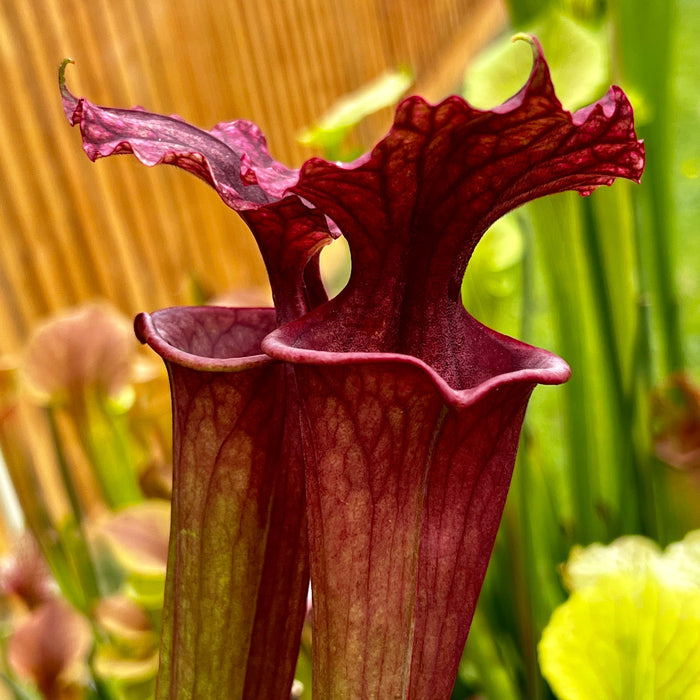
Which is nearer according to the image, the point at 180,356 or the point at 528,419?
the point at 180,356

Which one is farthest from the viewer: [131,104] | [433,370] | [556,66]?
[131,104]

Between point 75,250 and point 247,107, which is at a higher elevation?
point 247,107

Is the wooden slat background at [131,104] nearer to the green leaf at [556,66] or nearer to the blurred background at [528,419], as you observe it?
the blurred background at [528,419]

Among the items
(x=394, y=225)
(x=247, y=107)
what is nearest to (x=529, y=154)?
(x=394, y=225)

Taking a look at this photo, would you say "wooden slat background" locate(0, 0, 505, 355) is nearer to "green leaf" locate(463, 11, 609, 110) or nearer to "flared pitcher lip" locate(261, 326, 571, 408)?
"green leaf" locate(463, 11, 609, 110)

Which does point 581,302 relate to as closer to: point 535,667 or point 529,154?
point 535,667

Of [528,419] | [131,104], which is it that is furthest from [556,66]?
[131,104]

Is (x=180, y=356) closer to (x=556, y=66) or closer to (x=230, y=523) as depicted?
(x=230, y=523)

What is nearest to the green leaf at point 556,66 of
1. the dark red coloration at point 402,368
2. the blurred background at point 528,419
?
the blurred background at point 528,419
